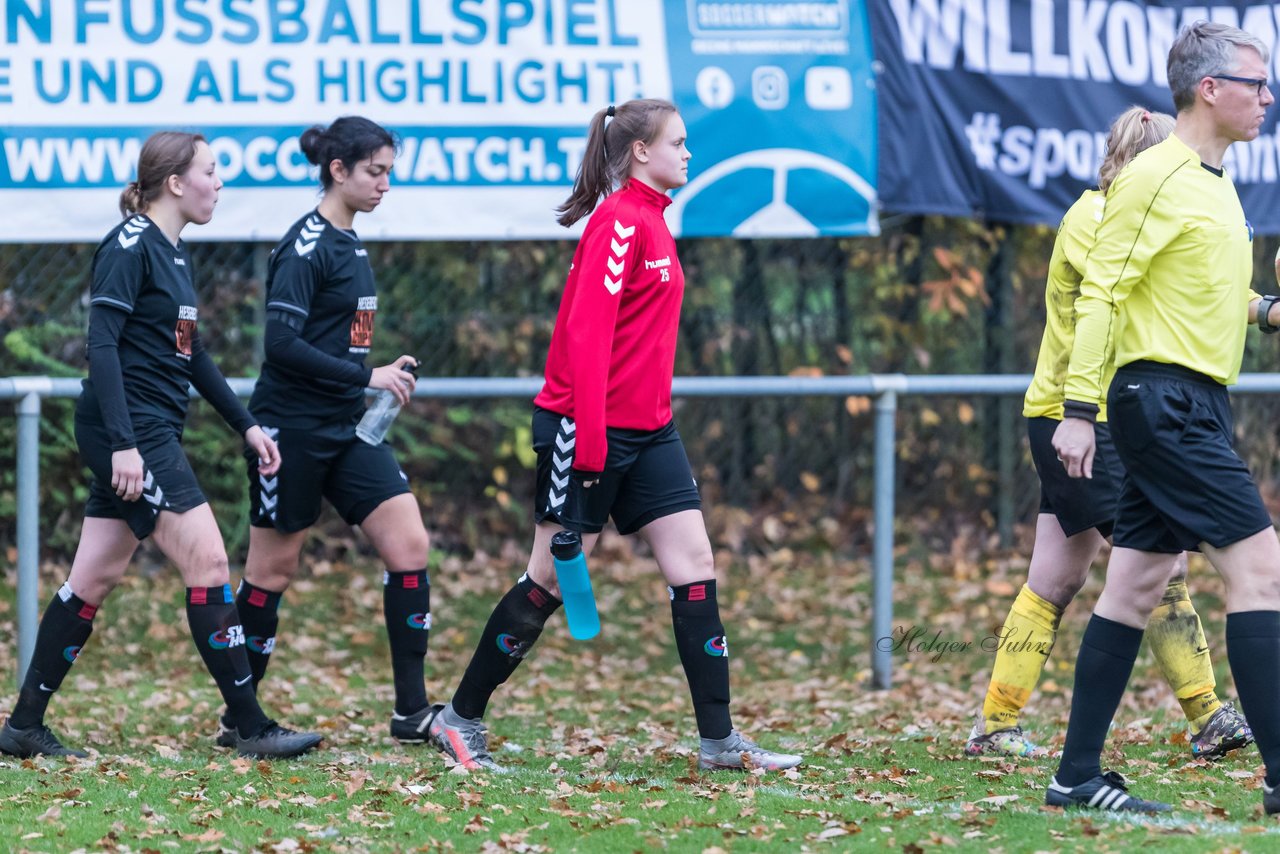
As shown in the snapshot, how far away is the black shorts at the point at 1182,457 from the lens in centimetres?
392

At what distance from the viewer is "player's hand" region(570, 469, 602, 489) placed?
4738 mm

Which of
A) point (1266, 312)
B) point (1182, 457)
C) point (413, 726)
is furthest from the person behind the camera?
point (413, 726)

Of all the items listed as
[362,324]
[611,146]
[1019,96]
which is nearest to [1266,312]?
[611,146]

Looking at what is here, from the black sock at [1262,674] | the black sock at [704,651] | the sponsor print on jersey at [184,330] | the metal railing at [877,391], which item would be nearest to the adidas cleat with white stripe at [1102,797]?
the black sock at [1262,674]

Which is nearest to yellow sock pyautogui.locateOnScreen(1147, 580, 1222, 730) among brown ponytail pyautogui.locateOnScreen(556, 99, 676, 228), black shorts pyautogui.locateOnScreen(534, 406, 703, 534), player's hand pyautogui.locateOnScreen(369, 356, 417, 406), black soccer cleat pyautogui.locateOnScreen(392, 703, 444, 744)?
black shorts pyautogui.locateOnScreen(534, 406, 703, 534)

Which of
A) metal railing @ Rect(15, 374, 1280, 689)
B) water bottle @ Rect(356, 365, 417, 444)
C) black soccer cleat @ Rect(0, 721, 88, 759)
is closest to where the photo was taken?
black soccer cleat @ Rect(0, 721, 88, 759)

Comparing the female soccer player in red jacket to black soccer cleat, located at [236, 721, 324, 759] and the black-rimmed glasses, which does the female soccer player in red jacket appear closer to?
black soccer cleat, located at [236, 721, 324, 759]

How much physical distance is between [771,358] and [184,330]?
451cm

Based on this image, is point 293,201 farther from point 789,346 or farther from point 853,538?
point 853,538

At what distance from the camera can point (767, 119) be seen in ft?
26.2

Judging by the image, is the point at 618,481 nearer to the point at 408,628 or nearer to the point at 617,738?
the point at 408,628

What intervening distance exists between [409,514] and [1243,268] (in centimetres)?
272

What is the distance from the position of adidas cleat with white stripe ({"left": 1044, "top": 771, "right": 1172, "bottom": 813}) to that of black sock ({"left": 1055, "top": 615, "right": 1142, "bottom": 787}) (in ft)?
0.08

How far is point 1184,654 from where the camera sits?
202 inches
